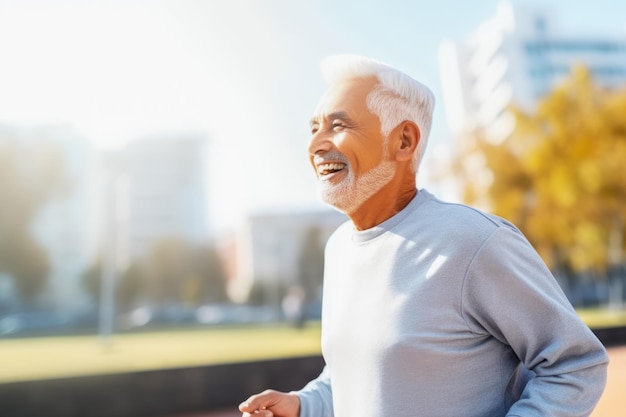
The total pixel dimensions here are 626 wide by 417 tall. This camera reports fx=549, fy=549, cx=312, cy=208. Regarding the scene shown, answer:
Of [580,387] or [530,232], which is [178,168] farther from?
[580,387]

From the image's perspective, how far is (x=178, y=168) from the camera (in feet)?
280

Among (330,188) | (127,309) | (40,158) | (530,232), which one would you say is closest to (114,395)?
(330,188)

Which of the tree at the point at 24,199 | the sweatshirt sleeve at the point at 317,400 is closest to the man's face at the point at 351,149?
the sweatshirt sleeve at the point at 317,400

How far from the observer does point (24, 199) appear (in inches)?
1206

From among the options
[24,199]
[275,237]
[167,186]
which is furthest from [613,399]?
[167,186]

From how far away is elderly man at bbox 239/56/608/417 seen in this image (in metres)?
1.12

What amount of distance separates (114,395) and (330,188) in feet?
18.3

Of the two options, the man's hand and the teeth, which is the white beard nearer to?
the teeth

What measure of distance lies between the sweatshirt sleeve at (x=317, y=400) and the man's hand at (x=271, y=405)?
2 centimetres

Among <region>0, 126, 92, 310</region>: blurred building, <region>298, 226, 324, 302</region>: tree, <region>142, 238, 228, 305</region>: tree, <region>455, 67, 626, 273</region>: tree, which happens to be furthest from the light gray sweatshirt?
<region>142, 238, 228, 305</region>: tree

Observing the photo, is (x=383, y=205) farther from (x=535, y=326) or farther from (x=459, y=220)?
(x=535, y=326)

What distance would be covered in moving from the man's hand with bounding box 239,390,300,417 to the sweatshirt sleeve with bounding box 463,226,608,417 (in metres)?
0.55

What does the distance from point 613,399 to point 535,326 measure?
5.53 m

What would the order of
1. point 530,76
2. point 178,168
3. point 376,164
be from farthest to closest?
point 178,168, point 530,76, point 376,164
